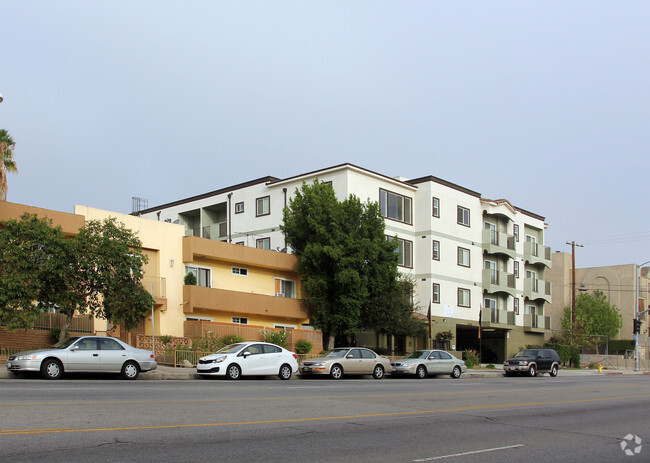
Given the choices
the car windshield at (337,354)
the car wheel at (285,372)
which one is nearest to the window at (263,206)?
the car windshield at (337,354)

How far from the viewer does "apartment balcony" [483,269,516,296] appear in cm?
5125

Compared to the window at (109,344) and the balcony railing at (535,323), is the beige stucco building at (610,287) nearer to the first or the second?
the balcony railing at (535,323)

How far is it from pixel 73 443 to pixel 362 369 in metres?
21.0

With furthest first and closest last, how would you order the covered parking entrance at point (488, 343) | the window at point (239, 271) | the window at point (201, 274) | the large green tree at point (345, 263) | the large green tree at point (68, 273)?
the covered parking entrance at point (488, 343), the window at point (239, 271), the large green tree at point (345, 263), the window at point (201, 274), the large green tree at point (68, 273)

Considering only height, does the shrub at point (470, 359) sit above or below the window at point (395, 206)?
below

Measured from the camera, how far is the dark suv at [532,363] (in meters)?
38.4

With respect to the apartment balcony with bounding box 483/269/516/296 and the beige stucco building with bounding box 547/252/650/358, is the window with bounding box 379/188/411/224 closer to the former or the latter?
the apartment balcony with bounding box 483/269/516/296

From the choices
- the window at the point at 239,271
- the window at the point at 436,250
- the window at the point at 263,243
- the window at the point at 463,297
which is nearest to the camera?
the window at the point at 239,271

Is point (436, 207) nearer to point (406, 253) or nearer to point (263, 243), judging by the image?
point (406, 253)

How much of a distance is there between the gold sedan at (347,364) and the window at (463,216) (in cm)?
2119

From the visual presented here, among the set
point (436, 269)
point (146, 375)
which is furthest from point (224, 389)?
point (436, 269)

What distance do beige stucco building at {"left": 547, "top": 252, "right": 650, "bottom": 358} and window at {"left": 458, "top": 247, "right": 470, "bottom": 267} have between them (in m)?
32.5

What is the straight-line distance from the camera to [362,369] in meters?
29.1

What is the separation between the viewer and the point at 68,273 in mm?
25156
